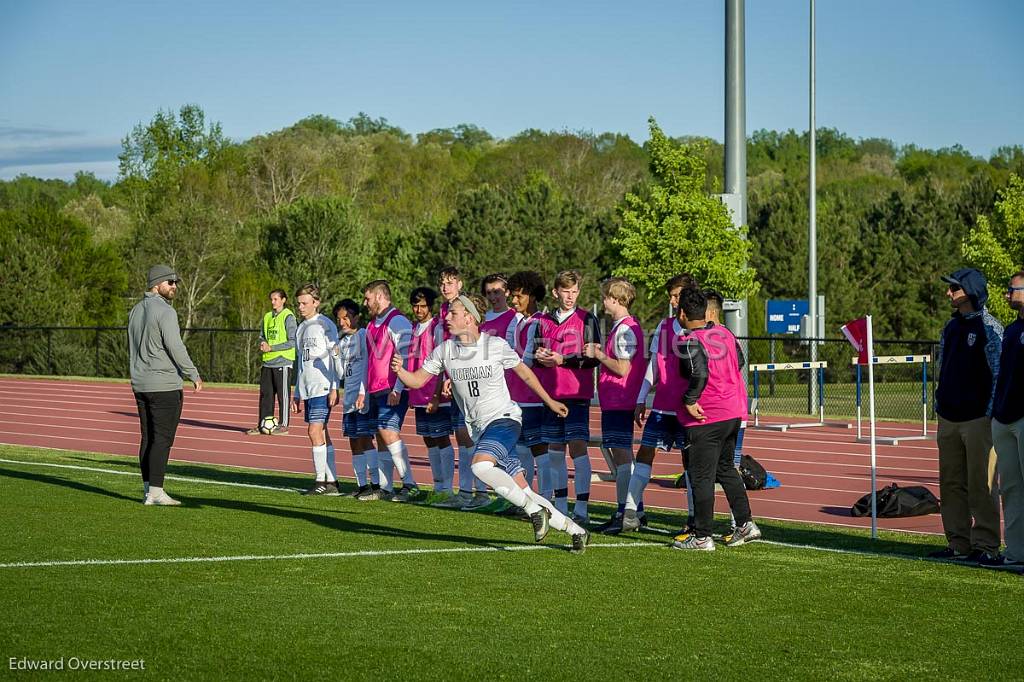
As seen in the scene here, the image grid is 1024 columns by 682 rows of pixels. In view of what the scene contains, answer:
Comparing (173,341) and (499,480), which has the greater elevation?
(173,341)

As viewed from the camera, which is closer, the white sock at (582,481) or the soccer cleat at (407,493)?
the white sock at (582,481)

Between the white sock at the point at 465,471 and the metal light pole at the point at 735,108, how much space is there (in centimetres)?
961

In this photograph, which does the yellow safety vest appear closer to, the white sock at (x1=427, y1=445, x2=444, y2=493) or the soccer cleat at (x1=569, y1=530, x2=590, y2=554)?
the white sock at (x1=427, y1=445, x2=444, y2=493)

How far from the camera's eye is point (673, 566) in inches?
340

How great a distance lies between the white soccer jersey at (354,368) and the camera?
12.1 m

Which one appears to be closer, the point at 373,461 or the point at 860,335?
the point at 860,335

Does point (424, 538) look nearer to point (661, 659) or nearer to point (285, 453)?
point (661, 659)

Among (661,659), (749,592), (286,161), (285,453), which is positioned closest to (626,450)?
(749,592)

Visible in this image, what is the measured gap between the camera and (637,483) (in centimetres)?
1023

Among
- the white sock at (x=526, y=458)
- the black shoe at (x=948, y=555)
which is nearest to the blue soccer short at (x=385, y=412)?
the white sock at (x=526, y=458)

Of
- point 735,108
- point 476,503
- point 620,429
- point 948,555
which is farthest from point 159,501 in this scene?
point 735,108

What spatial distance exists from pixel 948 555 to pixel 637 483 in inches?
96.2

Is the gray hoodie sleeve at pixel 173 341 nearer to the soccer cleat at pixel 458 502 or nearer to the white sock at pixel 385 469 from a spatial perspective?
the white sock at pixel 385 469

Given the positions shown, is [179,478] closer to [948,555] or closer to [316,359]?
[316,359]
